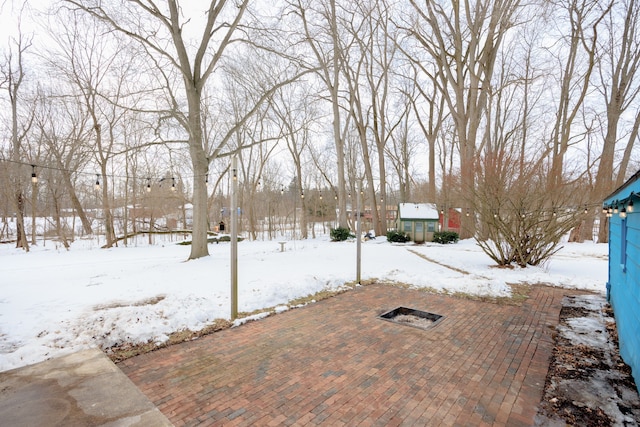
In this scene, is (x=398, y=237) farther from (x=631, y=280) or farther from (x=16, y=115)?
(x=16, y=115)

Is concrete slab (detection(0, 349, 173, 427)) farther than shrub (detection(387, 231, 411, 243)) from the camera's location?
No

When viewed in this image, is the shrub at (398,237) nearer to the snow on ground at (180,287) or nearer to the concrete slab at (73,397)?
the snow on ground at (180,287)

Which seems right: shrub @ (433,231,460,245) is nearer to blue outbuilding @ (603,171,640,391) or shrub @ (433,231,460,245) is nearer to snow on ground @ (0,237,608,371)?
snow on ground @ (0,237,608,371)

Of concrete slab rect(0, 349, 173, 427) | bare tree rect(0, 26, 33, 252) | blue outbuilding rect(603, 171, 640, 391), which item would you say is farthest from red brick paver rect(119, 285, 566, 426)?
bare tree rect(0, 26, 33, 252)

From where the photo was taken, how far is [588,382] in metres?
3.11

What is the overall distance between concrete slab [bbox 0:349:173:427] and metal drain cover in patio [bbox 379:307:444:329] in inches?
141

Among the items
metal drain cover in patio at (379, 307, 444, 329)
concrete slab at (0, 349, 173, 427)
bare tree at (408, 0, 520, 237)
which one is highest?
bare tree at (408, 0, 520, 237)

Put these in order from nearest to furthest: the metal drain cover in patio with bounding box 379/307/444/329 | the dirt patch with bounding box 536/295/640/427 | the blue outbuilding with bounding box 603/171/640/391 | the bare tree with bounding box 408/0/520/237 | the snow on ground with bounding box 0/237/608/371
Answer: the dirt patch with bounding box 536/295/640/427 → the blue outbuilding with bounding box 603/171/640/391 → the snow on ground with bounding box 0/237/608/371 → the metal drain cover in patio with bounding box 379/307/444/329 → the bare tree with bounding box 408/0/520/237

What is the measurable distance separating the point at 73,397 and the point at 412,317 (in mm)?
4522

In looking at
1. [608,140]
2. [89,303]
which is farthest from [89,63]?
[608,140]

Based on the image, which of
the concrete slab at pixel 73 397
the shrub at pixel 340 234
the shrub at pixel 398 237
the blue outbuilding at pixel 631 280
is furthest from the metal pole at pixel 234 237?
the shrub at pixel 398 237

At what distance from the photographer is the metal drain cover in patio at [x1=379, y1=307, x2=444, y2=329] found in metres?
4.79

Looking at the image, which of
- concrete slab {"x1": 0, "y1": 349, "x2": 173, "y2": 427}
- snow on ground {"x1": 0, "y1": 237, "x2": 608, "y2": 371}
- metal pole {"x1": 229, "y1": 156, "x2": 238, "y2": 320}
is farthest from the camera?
metal pole {"x1": 229, "y1": 156, "x2": 238, "y2": 320}

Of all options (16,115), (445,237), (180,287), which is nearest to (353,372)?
(180,287)
